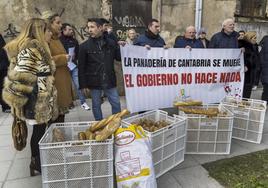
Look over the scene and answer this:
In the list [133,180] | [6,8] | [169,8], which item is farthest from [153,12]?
[133,180]

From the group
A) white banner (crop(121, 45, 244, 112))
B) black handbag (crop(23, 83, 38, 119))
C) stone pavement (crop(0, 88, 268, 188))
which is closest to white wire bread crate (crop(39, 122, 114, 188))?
black handbag (crop(23, 83, 38, 119))

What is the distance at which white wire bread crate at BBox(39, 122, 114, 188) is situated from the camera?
8.23ft

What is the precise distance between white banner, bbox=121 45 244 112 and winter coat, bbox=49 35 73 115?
3.49ft

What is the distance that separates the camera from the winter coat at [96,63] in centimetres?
421

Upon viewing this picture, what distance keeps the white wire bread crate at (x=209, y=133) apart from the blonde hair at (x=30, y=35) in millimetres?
2131

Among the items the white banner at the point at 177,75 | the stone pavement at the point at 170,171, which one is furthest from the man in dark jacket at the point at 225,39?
the stone pavement at the point at 170,171

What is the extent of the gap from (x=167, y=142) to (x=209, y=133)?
0.89m

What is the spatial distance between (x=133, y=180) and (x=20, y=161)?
1961 millimetres

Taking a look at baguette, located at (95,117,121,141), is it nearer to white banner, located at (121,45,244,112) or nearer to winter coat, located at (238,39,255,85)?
white banner, located at (121,45,244,112)

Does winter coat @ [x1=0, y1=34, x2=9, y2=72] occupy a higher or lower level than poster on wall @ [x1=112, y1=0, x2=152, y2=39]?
lower

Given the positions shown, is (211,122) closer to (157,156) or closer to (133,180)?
(157,156)

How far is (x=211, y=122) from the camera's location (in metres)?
3.81

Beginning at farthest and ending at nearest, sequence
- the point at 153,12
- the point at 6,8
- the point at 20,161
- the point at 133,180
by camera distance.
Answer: the point at 153,12 < the point at 6,8 < the point at 20,161 < the point at 133,180

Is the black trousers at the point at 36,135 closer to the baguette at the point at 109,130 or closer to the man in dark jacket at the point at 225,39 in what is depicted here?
the baguette at the point at 109,130
